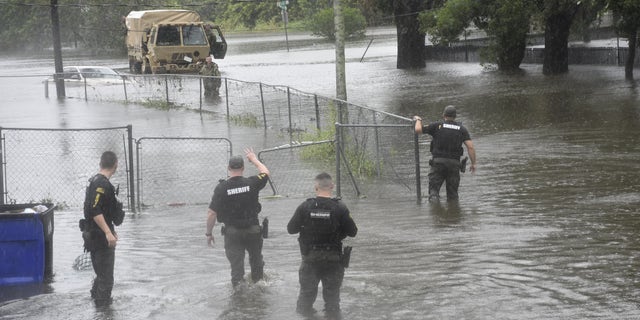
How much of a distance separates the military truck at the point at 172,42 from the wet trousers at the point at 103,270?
109 feet

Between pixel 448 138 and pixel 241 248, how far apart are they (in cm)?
552

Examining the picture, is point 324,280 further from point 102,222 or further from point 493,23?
point 493,23

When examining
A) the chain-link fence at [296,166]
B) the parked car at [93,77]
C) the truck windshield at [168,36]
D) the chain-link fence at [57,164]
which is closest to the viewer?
the chain-link fence at [57,164]

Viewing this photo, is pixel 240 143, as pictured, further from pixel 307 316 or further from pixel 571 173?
pixel 307 316

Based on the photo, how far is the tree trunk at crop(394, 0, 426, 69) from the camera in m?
47.9

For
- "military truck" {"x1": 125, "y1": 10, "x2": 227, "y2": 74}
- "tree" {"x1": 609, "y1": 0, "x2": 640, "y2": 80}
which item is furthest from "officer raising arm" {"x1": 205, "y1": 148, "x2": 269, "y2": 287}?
"military truck" {"x1": 125, "y1": 10, "x2": 227, "y2": 74}

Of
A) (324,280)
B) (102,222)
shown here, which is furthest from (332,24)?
(324,280)

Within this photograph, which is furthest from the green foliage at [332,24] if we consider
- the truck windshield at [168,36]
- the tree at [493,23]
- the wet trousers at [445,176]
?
the wet trousers at [445,176]

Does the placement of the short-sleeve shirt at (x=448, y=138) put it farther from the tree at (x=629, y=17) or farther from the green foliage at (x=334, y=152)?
the tree at (x=629, y=17)

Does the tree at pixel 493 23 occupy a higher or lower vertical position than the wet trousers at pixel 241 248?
higher

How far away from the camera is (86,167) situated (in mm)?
19828

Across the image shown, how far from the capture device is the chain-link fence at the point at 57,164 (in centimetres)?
1622

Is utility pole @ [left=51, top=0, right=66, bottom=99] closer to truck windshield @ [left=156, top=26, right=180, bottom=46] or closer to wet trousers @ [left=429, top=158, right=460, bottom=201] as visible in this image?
truck windshield @ [left=156, top=26, right=180, bottom=46]

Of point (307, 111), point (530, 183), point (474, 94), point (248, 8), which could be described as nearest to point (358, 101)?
point (474, 94)
